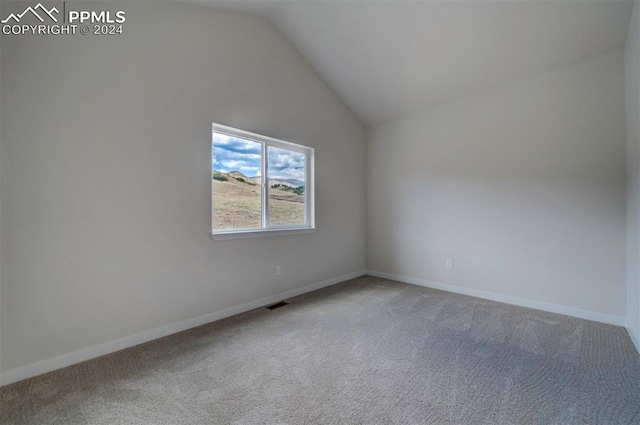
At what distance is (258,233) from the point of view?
3158 mm

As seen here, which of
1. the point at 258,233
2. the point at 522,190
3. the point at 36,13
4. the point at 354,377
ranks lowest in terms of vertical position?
the point at 354,377

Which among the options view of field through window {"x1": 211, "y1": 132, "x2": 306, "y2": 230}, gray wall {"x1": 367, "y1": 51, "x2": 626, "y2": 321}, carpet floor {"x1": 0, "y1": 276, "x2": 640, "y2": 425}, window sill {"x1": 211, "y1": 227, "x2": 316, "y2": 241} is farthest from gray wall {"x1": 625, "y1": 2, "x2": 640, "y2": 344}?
view of field through window {"x1": 211, "y1": 132, "x2": 306, "y2": 230}

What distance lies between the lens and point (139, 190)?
7.45ft

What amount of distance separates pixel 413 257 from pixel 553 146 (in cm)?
216

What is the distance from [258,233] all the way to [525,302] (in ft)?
10.5

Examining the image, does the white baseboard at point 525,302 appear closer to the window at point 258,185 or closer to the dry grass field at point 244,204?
the window at point 258,185

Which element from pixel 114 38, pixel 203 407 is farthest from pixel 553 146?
pixel 114 38

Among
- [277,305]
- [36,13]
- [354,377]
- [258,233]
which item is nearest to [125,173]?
[36,13]

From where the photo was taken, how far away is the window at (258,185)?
9.59 ft

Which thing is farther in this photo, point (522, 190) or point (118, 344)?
point (522, 190)

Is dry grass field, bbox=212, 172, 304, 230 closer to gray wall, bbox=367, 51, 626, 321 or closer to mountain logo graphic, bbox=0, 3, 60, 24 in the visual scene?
mountain logo graphic, bbox=0, 3, 60, 24

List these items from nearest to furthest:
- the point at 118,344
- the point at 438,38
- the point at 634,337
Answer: the point at 118,344 < the point at 634,337 < the point at 438,38

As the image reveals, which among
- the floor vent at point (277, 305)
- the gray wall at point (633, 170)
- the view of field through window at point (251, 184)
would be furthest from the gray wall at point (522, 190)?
the floor vent at point (277, 305)

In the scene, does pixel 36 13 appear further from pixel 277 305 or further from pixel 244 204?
pixel 277 305
